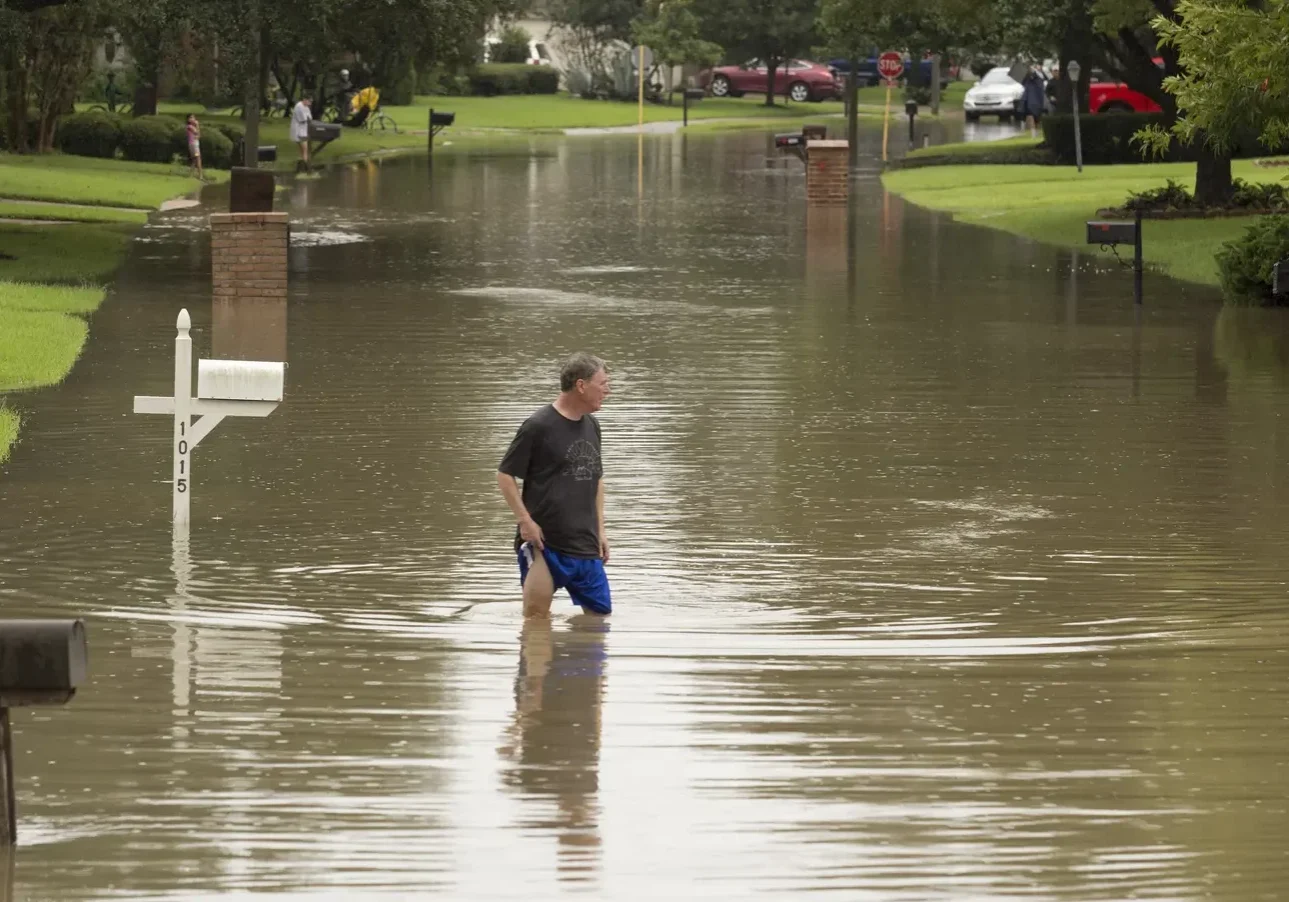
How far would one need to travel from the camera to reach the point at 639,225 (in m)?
32.2

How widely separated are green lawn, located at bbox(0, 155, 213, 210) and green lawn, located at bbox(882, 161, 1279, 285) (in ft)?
41.1

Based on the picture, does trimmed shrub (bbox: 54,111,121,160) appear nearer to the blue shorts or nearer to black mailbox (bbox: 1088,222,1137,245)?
black mailbox (bbox: 1088,222,1137,245)

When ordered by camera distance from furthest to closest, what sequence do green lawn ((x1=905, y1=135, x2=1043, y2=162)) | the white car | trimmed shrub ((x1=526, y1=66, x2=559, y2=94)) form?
trimmed shrub ((x1=526, y1=66, x2=559, y2=94)), the white car, green lawn ((x1=905, y1=135, x2=1043, y2=162))

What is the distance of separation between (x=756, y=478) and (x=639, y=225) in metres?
19.3

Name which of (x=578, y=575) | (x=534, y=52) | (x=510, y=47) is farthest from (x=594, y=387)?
(x=534, y=52)

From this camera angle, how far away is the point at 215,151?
149 ft

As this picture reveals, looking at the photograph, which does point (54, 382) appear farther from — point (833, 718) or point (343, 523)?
point (833, 718)

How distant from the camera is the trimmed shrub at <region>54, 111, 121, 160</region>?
45125 mm

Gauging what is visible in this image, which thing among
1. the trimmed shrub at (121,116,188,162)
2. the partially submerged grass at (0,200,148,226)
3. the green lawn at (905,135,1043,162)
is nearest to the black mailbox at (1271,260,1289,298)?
the partially submerged grass at (0,200,148,226)

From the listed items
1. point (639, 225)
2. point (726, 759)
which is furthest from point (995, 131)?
point (726, 759)

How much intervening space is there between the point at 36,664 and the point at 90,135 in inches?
1601

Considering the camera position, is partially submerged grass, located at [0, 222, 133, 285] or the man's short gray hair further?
partially submerged grass, located at [0, 222, 133, 285]

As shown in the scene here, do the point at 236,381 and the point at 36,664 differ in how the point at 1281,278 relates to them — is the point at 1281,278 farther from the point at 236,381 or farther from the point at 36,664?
the point at 36,664

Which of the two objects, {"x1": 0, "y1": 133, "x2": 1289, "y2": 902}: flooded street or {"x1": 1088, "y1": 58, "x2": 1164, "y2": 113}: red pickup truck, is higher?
{"x1": 1088, "y1": 58, "x2": 1164, "y2": 113}: red pickup truck
